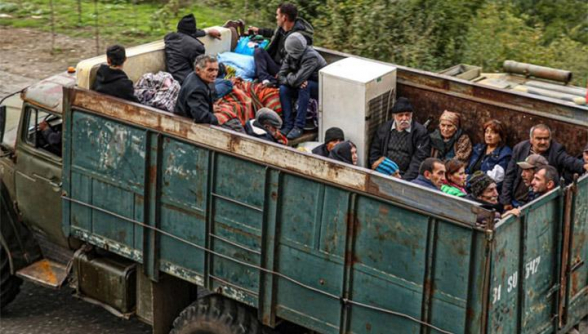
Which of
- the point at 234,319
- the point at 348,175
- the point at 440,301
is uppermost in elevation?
the point at 348,175

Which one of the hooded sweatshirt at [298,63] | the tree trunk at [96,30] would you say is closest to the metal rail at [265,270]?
the hooded sweatshirt at [298,63]

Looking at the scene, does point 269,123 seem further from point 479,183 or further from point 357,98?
point 479,183

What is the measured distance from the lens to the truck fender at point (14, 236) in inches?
376

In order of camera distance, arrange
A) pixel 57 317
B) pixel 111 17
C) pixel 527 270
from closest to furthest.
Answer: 1. pixel 527 270
2. pixel 57 317
3. pixel 111 17

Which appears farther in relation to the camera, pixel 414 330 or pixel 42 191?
pixel 42 191

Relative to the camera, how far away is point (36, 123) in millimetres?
9312

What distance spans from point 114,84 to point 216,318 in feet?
6.78

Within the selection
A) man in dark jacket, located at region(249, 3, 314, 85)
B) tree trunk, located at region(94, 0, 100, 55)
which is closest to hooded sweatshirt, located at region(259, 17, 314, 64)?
man in dark jacket, located at region(249, 3, 314, 85)

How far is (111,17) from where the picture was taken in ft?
61.9

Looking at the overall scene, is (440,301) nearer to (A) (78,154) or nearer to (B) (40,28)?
(A) (78,154)

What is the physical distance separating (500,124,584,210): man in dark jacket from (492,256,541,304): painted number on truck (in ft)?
4.00

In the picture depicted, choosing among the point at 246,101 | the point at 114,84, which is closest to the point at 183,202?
the point at 114,84

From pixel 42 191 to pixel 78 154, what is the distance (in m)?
0.76

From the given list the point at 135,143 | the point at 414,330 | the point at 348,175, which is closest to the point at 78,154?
the point at 135,143
